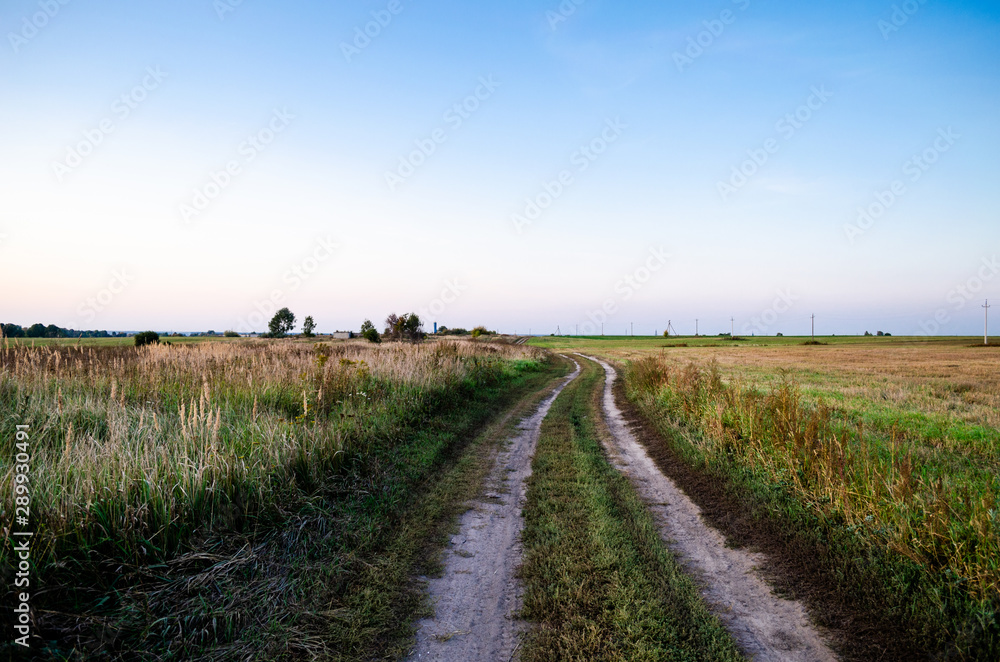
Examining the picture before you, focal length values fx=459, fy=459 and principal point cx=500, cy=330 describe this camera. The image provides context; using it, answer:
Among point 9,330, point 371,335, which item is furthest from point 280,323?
point 9,330

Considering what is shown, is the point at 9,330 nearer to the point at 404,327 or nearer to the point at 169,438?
the point at 169,438

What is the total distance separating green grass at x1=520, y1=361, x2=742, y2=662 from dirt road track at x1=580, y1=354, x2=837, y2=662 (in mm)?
204

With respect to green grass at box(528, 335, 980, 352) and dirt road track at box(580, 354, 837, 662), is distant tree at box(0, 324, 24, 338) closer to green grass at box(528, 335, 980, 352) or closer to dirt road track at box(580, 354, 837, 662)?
dirt road track at box(580, 354, 837, 662)

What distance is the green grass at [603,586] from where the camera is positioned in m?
3.44

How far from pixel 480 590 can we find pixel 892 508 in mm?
4297

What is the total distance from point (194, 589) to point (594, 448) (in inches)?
297

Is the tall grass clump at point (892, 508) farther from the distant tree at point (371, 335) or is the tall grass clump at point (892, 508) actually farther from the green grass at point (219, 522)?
the distant tree at point (371, 335)

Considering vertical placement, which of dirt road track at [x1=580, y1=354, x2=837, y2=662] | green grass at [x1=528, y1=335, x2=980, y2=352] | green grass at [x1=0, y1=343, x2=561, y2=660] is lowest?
dirt road track at [x1=580, y1=354, x2=837, y2=662]

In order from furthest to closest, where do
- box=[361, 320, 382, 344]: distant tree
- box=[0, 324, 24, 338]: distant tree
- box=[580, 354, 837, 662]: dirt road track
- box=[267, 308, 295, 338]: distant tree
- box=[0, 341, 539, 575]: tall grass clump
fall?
box=[267, 308, 295, 338]: distant tree < box=[361, 320, 382, 344]: distant tree < box=[0, 324, 24, 338]: distant tree < box=[0, 341, 539, 575]: tall grass clump < box=[580, 354, 837, 662]: dirt road track

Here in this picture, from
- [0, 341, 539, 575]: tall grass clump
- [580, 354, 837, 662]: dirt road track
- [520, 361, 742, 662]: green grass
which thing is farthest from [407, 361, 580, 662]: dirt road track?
[0, 341, 539, 575]: tall grass clump

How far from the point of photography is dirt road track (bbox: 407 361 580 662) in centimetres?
349

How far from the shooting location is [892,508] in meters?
4.73

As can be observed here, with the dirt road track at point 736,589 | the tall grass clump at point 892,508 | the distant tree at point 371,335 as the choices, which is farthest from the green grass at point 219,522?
the distant tree at point 371,335

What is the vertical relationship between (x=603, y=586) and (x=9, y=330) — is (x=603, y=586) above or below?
below
